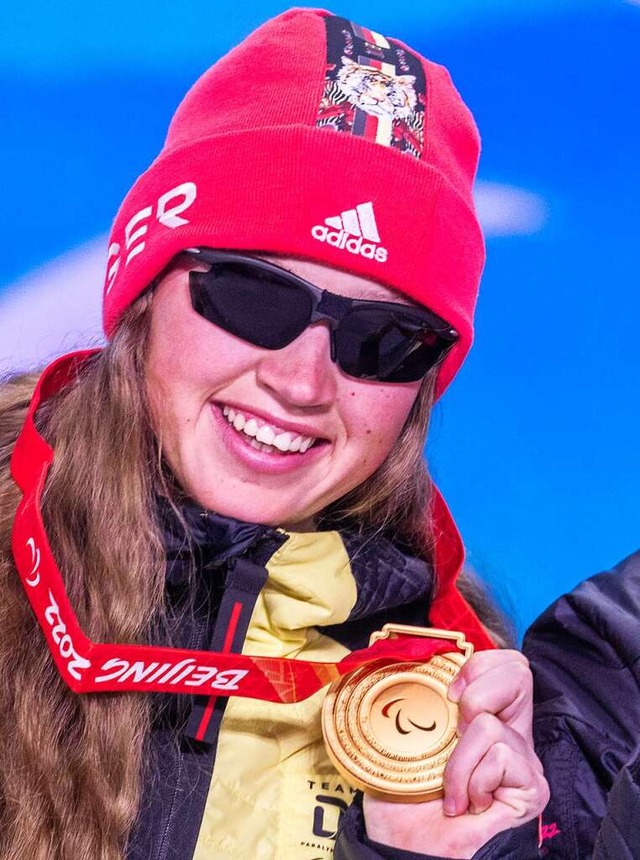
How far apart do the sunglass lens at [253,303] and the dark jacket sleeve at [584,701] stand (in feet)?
2.47

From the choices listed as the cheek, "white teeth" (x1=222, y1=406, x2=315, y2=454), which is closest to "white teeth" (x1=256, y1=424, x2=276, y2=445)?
"white teeth" (x1=222, y1=406, x2=315, y2=454)

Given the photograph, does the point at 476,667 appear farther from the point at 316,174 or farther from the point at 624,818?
the point at 316,174

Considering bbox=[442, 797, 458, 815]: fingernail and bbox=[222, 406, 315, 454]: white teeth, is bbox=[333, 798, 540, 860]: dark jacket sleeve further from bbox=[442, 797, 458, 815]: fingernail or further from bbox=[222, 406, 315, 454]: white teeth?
bbox=[222, 406, 315, 454]: white teeth

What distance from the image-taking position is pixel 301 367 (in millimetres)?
1709

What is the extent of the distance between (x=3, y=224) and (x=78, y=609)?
1.28m

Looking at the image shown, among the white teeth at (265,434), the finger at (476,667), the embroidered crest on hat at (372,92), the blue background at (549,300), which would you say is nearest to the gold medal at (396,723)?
the finger at (476,667)

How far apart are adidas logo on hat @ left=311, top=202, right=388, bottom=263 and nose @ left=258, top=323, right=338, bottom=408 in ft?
0.44

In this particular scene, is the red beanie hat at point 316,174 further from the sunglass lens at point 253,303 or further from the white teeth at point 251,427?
the white teeth at point 251,427

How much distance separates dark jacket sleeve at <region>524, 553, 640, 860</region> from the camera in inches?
70.3

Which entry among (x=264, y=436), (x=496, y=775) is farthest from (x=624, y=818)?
(x=264, y=436)

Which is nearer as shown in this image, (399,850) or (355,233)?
(399,850)

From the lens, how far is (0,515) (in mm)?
1781

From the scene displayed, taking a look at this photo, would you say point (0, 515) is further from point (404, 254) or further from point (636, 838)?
point (636, 838)

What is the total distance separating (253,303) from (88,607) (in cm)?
54
